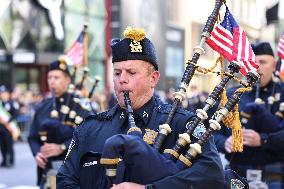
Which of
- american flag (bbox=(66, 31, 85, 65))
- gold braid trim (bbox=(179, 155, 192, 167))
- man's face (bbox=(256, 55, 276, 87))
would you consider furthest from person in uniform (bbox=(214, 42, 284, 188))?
american flag (bbox=(66, 31, 85, 65))

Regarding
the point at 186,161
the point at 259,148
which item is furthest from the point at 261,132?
the point at 186,161

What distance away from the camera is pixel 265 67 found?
5.26 metres

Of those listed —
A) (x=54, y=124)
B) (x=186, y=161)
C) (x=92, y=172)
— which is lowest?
(x=54, y=124)

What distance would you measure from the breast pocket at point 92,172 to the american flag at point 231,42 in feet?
3.04

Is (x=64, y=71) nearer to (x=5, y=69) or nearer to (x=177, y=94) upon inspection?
(x=177, y=94)

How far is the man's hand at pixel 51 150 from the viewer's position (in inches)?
230

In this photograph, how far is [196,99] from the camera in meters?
18.8

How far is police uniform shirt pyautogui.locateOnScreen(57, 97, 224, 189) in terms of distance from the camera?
266cm

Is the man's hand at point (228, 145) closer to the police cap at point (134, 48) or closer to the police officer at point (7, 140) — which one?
the police cap at point (134, 48)

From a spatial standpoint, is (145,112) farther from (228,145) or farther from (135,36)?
(228,145)

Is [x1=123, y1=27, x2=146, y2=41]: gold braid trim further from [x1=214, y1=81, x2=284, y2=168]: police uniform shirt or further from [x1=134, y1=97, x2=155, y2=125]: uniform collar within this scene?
[x1=214, y1=81, x2=284, y2=168]: police uniform shirt

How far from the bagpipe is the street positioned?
7489 mm

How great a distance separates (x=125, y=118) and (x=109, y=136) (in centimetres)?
13

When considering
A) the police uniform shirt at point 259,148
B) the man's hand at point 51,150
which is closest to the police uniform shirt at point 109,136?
the police uniform shirt at point 259,148
